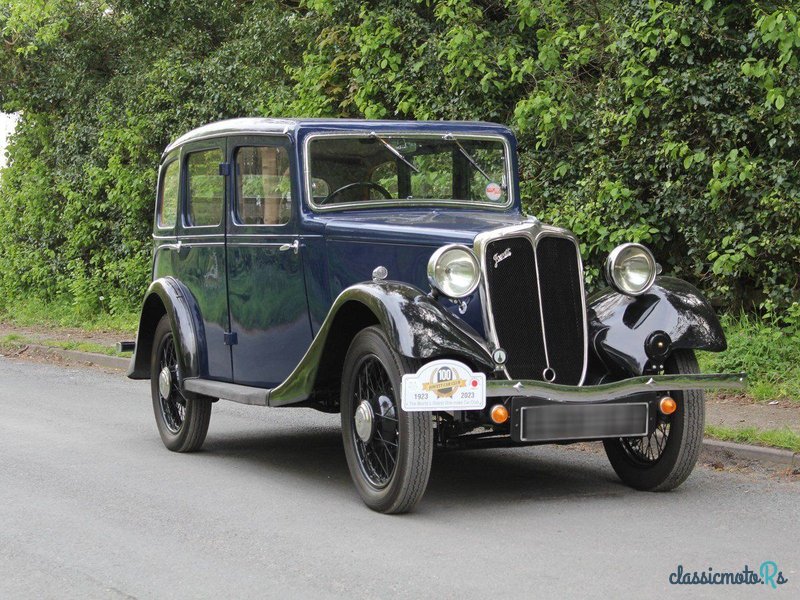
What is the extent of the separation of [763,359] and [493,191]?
134 inches

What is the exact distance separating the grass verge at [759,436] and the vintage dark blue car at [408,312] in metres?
1.00

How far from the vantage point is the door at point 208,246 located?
317 inches

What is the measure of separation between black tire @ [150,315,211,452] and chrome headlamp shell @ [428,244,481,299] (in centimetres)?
263

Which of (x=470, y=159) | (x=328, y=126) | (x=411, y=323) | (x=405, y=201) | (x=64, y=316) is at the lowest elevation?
(x=64, y=316)

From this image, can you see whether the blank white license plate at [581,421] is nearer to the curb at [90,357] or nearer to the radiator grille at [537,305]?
the radiator grille at [537,305]

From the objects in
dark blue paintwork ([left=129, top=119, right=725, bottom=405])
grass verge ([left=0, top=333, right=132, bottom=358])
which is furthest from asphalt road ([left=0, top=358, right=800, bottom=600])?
grass verge ([left=0, top=333, right=132, bottom=358])

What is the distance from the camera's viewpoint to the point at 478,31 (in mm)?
12867

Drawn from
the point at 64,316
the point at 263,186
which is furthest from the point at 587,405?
the point at 64,316

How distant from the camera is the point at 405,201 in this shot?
7.53 metres

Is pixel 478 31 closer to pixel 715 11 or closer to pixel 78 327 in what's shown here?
pixel 715 11

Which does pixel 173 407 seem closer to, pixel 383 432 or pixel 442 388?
pixel 383 432

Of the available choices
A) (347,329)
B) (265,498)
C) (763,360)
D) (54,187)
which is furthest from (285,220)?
(54,187)

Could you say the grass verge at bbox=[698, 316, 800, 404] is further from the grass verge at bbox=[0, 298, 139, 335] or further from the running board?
the grass verge at bbox=[0, 298, 139, 335]

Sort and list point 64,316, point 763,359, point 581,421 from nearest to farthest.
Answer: point 581,421 < point 763,359 < point 64,316
